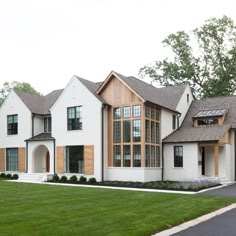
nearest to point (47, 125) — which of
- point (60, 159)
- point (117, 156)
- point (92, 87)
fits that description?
point (60, 159)

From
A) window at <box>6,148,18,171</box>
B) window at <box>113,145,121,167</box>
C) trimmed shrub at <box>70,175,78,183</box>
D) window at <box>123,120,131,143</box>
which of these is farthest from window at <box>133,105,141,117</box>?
window at <box>6,148,18,171</box>

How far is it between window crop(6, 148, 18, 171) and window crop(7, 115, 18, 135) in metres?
1.50

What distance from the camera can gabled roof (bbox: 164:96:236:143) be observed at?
987 inches

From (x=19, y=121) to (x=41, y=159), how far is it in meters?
3.65

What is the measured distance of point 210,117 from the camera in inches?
1090

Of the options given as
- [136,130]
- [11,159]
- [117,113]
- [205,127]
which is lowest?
[11,159]

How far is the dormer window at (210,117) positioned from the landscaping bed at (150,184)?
589 centimetres

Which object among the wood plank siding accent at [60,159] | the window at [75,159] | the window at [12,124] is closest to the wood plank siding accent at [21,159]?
the window at [12,124]

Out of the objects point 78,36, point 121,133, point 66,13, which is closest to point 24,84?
point 121,133

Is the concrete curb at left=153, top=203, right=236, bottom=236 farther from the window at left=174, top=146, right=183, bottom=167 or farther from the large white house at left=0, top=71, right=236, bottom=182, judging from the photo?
the window at left=174, top=146, right=183, bottom=167

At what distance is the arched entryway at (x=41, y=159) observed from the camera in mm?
30125

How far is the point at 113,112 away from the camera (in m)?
25.8

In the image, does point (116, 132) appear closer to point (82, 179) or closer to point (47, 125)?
point (82, 179)

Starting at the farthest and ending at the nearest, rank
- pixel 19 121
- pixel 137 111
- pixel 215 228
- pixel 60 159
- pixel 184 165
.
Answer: pixel 19 121 < pixel 60 159 < pixel 184 165 < pixel 137 111 < pixel 215 228
